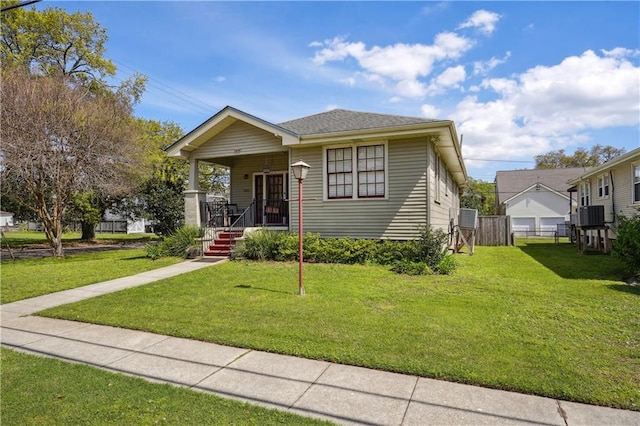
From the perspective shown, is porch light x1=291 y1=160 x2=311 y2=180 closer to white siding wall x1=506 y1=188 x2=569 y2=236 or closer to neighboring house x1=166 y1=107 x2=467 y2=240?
neighboring house x1=166 y1=107 x2=467 y2=240

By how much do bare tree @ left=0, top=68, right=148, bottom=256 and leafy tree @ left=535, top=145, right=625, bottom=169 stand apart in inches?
1985

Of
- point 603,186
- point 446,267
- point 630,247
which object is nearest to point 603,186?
point 603,186

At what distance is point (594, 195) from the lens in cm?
1803

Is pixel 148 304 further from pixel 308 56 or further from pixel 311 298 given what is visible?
pixel 308 56

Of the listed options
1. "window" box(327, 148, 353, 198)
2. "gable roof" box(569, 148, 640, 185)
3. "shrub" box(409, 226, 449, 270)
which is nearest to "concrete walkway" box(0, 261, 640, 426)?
"shrub" box(409, 226, 449, 270)

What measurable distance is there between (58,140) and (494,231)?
2011 centimetres

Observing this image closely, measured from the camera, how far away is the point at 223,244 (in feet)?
39.8

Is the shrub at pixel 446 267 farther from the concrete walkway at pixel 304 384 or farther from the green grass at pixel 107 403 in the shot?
the green grass at pixel 107 403

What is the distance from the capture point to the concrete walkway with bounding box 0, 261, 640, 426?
110 inches

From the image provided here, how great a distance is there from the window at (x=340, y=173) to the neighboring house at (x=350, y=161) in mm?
31

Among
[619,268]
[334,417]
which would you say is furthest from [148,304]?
[619,268]

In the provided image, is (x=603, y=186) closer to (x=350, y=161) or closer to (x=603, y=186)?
(x=603, y=186)

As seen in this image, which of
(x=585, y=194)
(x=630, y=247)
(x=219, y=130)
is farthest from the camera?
(x=585, y=194)

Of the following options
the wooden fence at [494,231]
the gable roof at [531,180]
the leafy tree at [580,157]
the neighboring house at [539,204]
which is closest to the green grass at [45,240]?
the wooden fence at [494,231]
